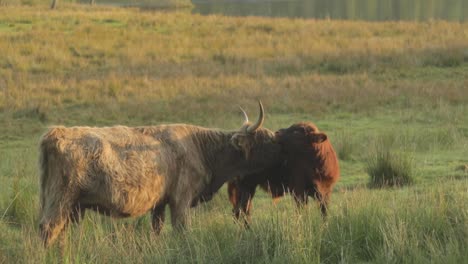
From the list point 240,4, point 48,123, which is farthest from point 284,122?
point 240,4

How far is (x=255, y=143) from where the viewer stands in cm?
732

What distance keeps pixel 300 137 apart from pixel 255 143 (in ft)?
1.51

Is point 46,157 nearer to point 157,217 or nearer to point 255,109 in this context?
point 157,217

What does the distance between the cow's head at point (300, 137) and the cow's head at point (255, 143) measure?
0.09m

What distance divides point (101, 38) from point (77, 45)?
1.79 meters

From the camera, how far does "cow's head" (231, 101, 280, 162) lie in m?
7.27

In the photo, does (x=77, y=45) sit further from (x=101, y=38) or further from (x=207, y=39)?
(x=207, y=39)

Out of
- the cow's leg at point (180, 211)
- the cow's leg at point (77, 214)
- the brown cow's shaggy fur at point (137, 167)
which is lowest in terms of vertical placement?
the cow's leg at point (180, 211)

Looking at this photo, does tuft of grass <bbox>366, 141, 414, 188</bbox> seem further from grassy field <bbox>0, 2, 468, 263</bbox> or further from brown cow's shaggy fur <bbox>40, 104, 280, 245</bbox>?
brown cow's shaggy fur <bbox>40, 104, 280, 245</bbox>

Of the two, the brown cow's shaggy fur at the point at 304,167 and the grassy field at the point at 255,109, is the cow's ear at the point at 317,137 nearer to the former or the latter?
the brown cow's shaggy fur at the point at 304,167

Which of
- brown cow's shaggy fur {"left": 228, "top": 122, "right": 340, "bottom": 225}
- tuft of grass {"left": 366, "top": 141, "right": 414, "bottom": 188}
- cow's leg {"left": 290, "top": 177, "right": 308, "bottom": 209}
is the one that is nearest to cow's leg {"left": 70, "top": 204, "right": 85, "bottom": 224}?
brown cow's shaggy fur {"left": 228, "top": 122, "right": 340, "bottom": 225}

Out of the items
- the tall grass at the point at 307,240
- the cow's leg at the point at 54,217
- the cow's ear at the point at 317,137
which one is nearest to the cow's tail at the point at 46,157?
the cow's leg at the point at 54,217

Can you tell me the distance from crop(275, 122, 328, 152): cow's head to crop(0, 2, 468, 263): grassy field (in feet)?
1.86

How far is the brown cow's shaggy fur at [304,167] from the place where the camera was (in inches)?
277
